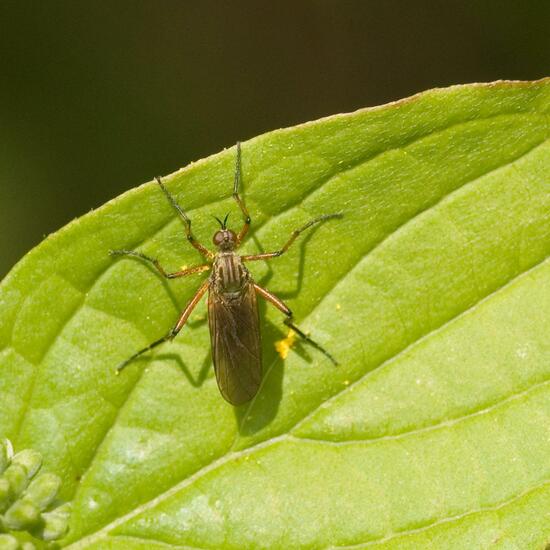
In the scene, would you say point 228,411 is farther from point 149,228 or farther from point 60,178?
point 60,178

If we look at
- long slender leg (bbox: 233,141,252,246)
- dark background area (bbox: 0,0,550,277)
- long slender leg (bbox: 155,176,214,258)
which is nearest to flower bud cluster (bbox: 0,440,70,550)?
long slender leg (bbox: 155,176,214,258)

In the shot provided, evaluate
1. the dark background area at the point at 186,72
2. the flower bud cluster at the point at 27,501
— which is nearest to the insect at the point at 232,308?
the flower bud cluster at the point at 27,501

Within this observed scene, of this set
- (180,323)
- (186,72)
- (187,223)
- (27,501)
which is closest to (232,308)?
(180,323)

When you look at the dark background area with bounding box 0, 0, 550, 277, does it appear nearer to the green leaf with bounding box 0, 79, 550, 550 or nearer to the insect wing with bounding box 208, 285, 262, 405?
the insect wing with bounding box 208, 285, 262, 405

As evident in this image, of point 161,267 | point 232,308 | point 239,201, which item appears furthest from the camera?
point 232,308

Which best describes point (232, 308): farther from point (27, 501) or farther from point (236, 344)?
point (27, 501)

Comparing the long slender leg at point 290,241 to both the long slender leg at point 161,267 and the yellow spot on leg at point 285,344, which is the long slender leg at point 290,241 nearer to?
the long slender leg at point 161,267

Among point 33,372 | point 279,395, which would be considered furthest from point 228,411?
point 33,372
